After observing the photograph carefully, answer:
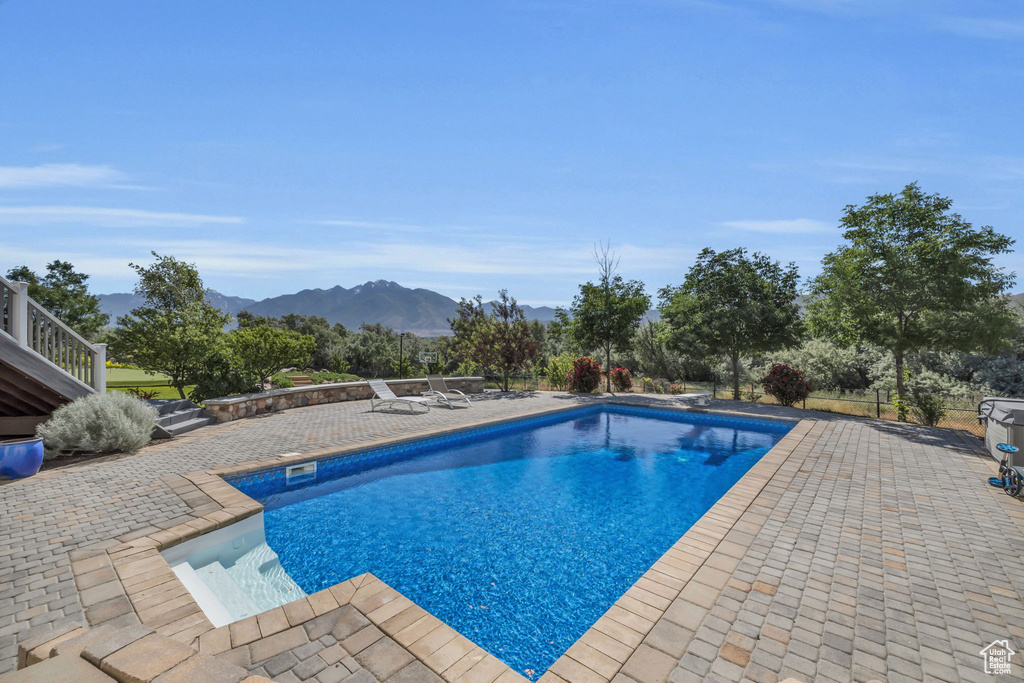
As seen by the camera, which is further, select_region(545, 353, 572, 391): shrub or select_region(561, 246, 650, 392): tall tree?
select_region(545, 353, 572, 391): shrub

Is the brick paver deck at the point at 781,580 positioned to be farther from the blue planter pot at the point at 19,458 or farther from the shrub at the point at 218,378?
the shrub at the point at 218,378

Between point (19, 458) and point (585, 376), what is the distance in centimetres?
1534

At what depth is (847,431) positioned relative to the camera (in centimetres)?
1030

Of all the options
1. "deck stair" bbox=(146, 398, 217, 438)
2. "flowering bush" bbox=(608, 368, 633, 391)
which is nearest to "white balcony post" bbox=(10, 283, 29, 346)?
"deck stair" bbox=(146, 398, 217, 438)

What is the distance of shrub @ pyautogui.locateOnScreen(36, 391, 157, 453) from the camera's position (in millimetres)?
7000

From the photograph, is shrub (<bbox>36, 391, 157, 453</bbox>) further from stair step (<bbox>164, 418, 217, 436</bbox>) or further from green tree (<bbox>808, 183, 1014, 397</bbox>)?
green tree (<bbox>808, 183, 1014, 397</bbox>)

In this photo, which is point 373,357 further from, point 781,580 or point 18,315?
point 781,580

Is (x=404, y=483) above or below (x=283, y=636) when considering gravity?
below

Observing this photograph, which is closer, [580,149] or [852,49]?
[852,49]

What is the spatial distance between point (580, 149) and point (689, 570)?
1344 centimetres

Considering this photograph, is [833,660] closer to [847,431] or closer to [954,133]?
[847,431]

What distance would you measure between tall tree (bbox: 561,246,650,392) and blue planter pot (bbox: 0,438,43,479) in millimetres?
15070

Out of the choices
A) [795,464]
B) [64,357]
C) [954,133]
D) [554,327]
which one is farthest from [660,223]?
[64,357]

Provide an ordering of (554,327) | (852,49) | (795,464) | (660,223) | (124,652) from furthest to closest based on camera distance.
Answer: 1. (660,223)
2. (554,327)
3. (852,49)
4. (795,464)
5. (124,652)
